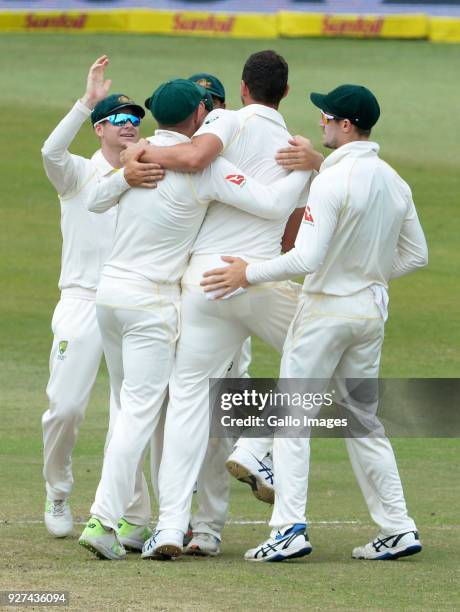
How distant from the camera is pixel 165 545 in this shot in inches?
276

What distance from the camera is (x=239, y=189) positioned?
7.07 m

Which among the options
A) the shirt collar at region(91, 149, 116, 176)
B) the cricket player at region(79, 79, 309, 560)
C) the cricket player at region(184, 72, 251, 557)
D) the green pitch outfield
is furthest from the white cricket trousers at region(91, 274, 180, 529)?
the shirt collar at region(91, 149, 116, 176)

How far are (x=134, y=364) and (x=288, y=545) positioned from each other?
1.13 meters

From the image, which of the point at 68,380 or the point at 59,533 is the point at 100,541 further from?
the point at 68,380

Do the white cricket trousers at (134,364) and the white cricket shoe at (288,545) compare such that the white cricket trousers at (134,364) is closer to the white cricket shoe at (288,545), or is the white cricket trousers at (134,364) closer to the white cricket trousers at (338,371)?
the white cricket trousers at (338,371)

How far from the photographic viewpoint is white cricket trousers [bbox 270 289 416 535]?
707 centimetres

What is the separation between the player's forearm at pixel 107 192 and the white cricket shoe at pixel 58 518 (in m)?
1.62

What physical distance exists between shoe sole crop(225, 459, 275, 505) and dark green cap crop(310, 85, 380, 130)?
1.78 m

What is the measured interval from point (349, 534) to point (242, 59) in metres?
23.2

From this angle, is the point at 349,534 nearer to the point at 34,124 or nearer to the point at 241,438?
the point at 241,438

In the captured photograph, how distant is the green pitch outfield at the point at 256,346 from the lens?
634cm

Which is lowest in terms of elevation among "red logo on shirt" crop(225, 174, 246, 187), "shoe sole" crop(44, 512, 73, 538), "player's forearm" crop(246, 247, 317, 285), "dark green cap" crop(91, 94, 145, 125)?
"shoe sole" crop(44, 512, 73, 538)

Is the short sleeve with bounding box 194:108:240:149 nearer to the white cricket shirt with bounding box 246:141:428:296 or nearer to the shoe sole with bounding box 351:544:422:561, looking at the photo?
the white cricket shirt with bounding box 246:141:428:296

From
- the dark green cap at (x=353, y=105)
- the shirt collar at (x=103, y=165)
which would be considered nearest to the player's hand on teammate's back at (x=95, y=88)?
the shirt collar at (x=103, y=165)
